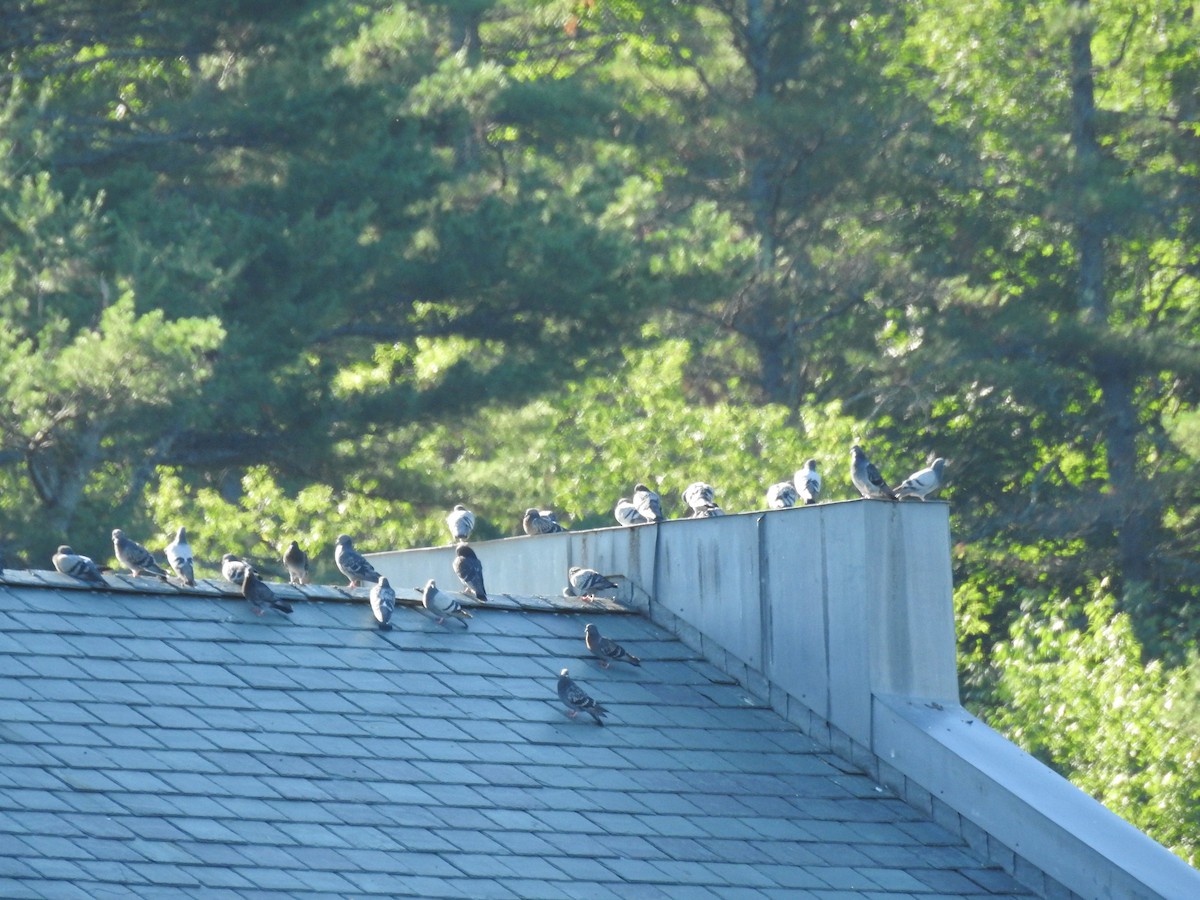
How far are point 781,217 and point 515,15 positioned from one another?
701 cm

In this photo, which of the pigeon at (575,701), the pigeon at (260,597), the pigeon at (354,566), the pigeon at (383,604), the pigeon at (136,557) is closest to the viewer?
the pigeon at (575,701)

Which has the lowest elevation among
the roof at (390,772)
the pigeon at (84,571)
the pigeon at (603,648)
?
the roof at (390,772)

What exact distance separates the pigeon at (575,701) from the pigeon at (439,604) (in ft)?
3.67

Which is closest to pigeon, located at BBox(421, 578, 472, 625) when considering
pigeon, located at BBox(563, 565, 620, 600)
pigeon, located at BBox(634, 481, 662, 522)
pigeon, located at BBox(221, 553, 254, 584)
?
pigeon, located at BBox(221, 553, 254, 584)

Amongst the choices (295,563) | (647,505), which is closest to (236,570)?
(295,563)

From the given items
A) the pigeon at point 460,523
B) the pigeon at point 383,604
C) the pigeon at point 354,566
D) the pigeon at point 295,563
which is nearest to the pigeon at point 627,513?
the pigeon at point 460,523

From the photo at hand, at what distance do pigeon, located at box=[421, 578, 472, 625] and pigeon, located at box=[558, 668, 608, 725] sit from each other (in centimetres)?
112

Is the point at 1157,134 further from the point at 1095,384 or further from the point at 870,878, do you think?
the point at 870,878

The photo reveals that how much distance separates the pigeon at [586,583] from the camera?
41.9ft

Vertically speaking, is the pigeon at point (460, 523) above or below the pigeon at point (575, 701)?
above

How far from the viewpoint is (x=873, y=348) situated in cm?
3644

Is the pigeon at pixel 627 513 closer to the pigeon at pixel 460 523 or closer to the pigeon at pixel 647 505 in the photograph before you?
the pigeon at pixel 647 505

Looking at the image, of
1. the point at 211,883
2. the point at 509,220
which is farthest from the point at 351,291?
the point at 211,883

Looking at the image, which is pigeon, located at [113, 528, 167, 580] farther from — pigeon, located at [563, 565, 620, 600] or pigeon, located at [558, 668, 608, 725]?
pigeon, located at [558, 668, 608, 725]
